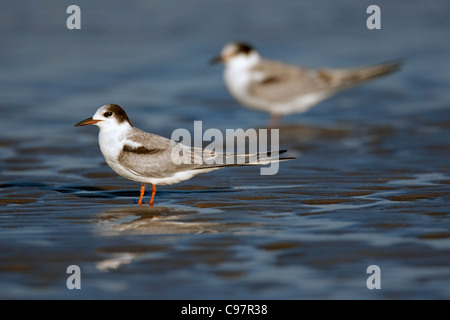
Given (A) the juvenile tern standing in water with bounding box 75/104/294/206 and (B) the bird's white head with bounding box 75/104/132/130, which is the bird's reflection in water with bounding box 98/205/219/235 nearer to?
(A) the juvenile tern standing in water with bounding box 75/104/294/206

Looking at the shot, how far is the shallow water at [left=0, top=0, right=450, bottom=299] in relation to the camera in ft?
15.8

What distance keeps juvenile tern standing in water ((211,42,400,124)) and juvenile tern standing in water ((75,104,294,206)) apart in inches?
168

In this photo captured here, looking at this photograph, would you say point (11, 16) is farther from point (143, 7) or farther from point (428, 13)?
point (428, 13)

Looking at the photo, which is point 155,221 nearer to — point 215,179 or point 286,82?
point 215,179

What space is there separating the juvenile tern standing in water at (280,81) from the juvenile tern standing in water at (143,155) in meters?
4.27

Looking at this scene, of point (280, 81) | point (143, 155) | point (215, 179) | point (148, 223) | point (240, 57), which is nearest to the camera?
point (148, 223)

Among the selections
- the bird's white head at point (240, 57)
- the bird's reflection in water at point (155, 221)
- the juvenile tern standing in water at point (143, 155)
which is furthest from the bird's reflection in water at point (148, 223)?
the bird's white head at point (240, 57)

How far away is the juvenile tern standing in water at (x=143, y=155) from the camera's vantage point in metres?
6.39

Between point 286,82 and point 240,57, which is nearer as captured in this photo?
point 286,82

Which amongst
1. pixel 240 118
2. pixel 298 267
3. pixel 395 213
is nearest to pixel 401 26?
pixel 240 118

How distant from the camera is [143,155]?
253 inches

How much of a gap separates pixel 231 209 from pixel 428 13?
497 inches

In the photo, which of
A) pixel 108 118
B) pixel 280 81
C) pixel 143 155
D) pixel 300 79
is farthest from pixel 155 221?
pixel 300 79

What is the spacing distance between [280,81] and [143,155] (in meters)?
4.82
